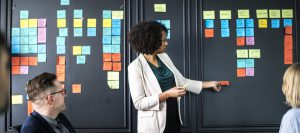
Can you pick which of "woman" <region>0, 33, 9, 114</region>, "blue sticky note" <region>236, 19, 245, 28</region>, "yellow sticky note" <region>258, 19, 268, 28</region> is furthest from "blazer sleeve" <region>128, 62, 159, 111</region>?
"woman" <region>0, 33, 9, 114</region>

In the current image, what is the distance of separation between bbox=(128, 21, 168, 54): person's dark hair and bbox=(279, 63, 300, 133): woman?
95 cm

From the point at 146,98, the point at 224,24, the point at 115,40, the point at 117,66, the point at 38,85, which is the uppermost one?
the point at 224,24

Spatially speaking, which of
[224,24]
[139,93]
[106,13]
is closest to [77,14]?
[106,13]

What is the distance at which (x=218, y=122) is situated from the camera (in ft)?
9.27

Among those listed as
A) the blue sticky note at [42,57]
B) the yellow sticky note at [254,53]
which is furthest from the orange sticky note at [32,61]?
A: the yellow sticky note at [254,53]

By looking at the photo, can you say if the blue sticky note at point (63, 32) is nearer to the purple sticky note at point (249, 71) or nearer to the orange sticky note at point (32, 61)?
the orange sticky note at point (32, 61)

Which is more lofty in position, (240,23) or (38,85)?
(240,23)

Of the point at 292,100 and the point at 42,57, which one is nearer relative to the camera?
the point at 292,100

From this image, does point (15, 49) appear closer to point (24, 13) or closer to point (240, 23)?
point (24, 13)

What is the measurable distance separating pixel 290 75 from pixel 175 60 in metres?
1.24

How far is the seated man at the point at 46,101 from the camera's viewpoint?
174 cm

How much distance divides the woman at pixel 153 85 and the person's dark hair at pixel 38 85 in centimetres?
65

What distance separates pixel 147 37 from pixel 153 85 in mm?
339

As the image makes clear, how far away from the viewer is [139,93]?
229 centimetres
